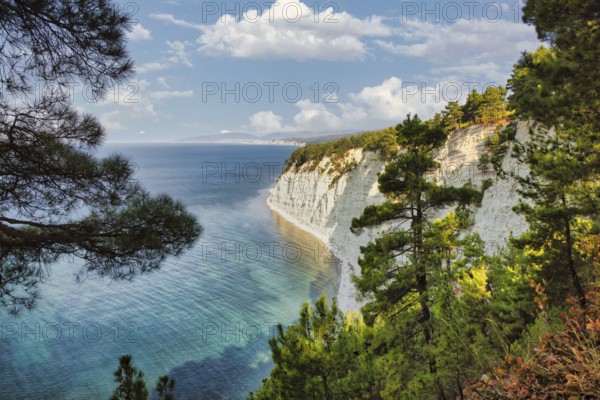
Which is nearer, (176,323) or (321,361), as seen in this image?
(321,361)

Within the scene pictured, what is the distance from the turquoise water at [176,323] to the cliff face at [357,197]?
396cm

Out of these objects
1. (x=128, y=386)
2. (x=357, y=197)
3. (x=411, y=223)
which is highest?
(x=411, y=223)

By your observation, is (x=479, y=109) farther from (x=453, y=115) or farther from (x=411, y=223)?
(x=411, y=223)

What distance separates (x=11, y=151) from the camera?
8039 millimetres

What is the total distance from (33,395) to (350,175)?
4652 centimetres

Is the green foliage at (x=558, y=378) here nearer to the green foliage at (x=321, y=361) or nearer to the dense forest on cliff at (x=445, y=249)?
the dense forest on cliff at (x=445, y=249)

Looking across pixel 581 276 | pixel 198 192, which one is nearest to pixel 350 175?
pixel 581 276

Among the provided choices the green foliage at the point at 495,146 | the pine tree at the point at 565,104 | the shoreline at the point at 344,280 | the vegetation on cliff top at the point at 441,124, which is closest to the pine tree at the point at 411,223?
the pine tree at the point at 565,104

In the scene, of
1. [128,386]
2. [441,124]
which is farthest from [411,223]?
[441,124]

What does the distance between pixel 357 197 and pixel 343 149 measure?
39.1ft

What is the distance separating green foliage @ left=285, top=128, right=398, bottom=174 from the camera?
51.2 meters

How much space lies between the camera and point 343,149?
62.8 m

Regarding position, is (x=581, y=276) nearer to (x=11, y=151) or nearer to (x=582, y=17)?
(x=582, y=17)

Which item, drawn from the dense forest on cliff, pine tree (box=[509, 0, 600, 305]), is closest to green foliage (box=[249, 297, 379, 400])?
the dense forest on cliff
